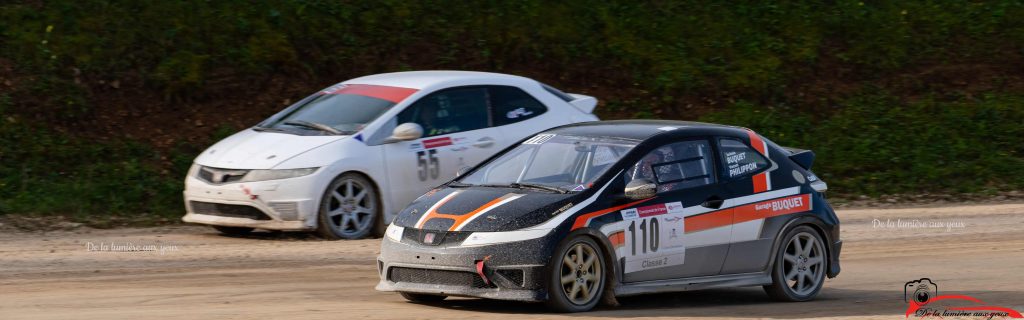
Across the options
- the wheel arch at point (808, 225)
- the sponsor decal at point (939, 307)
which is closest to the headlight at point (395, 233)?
the wheel arch at point (808, 225)

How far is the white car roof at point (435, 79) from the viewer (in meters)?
14.0

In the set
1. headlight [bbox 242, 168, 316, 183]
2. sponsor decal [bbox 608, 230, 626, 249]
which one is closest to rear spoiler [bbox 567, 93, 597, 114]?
headlight [bbox 242, 168, 316, 183]

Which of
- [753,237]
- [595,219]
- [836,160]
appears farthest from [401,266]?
[836,160]

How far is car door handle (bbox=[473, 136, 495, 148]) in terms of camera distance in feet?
45.3

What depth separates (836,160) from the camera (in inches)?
722

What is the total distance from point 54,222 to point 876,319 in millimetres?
8442

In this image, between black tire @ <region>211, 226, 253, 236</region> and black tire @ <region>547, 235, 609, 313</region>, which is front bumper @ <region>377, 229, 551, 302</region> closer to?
black tire @ <region>547, 235, 609, 313</region>

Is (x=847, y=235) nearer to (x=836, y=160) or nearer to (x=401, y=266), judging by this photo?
(x=836, y=160)

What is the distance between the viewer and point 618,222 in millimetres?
9047

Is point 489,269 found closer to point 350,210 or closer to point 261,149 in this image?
point 350,210

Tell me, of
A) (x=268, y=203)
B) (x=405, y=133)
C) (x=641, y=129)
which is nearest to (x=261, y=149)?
(x=268, y=203)

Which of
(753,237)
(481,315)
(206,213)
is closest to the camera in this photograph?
(481,315)

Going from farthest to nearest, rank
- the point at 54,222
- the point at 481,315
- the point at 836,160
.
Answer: the point at 836,160 → the point at 54,222 → the point at 481,315

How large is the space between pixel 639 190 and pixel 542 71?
11.2 metres
